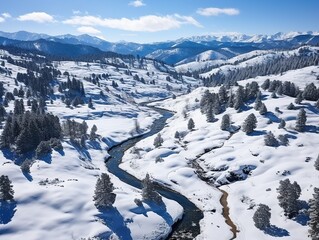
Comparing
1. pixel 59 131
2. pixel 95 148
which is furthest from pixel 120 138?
pixel 59 131

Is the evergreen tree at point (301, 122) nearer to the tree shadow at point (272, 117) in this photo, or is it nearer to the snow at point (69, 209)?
the tree shadow at point (272, 117)

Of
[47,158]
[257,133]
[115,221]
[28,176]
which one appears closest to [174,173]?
[115,221]

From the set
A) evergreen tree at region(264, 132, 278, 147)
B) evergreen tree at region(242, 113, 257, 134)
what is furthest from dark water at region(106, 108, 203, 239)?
evergreen tree at region(242, 113, 257, 134)

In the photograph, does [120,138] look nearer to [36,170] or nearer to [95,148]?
[95,148]

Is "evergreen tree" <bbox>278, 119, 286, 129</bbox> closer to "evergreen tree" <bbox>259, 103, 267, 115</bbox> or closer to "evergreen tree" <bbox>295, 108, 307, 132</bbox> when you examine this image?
"evergreen tree" <bbox>295, 108, 307, 132</bbox>

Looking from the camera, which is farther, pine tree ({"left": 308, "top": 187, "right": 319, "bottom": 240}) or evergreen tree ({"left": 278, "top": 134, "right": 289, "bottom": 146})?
evergreen tree ({"left": 278, "top": 134, "right": 289, "bottom": 146})

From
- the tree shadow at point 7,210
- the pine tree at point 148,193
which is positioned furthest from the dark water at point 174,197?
the tree shadow at point 7,210
